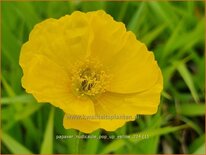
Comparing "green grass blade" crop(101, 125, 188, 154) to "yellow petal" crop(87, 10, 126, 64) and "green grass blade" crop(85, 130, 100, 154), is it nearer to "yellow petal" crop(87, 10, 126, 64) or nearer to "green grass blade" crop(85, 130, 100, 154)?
"green grass blade" crop(85, 130, 100, 154)

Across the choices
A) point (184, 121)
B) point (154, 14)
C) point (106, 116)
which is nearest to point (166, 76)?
point (184, 121)

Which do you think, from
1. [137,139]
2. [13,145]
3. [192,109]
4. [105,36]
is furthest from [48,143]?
[192,109]

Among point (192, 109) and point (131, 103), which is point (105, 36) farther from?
point (192, 109)

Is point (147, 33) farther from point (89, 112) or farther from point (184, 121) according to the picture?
point (89, 112)

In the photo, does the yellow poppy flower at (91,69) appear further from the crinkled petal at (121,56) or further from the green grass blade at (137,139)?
the green grass blade at (137,139)

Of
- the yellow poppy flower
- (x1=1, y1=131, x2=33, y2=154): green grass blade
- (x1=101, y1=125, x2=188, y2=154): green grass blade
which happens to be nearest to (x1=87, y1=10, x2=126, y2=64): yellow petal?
the yellow poppy flower
